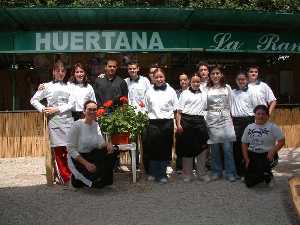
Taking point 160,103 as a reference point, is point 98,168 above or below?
below

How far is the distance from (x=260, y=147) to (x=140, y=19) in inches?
190

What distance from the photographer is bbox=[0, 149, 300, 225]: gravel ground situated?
4988 mm

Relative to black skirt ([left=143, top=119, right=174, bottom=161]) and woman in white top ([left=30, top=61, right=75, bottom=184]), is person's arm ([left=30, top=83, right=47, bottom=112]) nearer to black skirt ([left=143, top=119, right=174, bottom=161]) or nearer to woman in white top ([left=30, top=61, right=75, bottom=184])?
woman in white top ([left=30, top=61, right=75, bottom=184])

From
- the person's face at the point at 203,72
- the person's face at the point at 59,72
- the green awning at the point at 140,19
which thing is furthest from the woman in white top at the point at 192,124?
the green awning at the point at 140,19

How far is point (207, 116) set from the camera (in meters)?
7.00

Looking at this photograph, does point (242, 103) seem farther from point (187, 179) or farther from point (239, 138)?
point (187, 179)

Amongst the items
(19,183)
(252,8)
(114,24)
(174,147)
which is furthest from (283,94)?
(19,183)

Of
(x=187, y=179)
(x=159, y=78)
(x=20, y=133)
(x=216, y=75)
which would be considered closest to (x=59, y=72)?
(x=159, y=78)

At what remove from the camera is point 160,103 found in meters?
6.73

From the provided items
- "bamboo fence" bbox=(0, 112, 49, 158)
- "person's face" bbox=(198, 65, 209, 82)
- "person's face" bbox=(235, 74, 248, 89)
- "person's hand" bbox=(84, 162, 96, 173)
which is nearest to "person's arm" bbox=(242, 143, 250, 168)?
"person's face" bbox=(235, 74, 248, 89)

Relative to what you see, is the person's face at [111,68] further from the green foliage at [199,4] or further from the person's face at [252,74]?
the green foliage at [199,4]

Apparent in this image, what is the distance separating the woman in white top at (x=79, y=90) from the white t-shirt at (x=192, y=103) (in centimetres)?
136

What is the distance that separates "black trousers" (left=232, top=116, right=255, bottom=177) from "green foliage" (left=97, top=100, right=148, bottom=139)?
138 cm

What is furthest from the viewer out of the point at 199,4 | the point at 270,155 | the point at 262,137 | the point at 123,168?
the point at 199,4
